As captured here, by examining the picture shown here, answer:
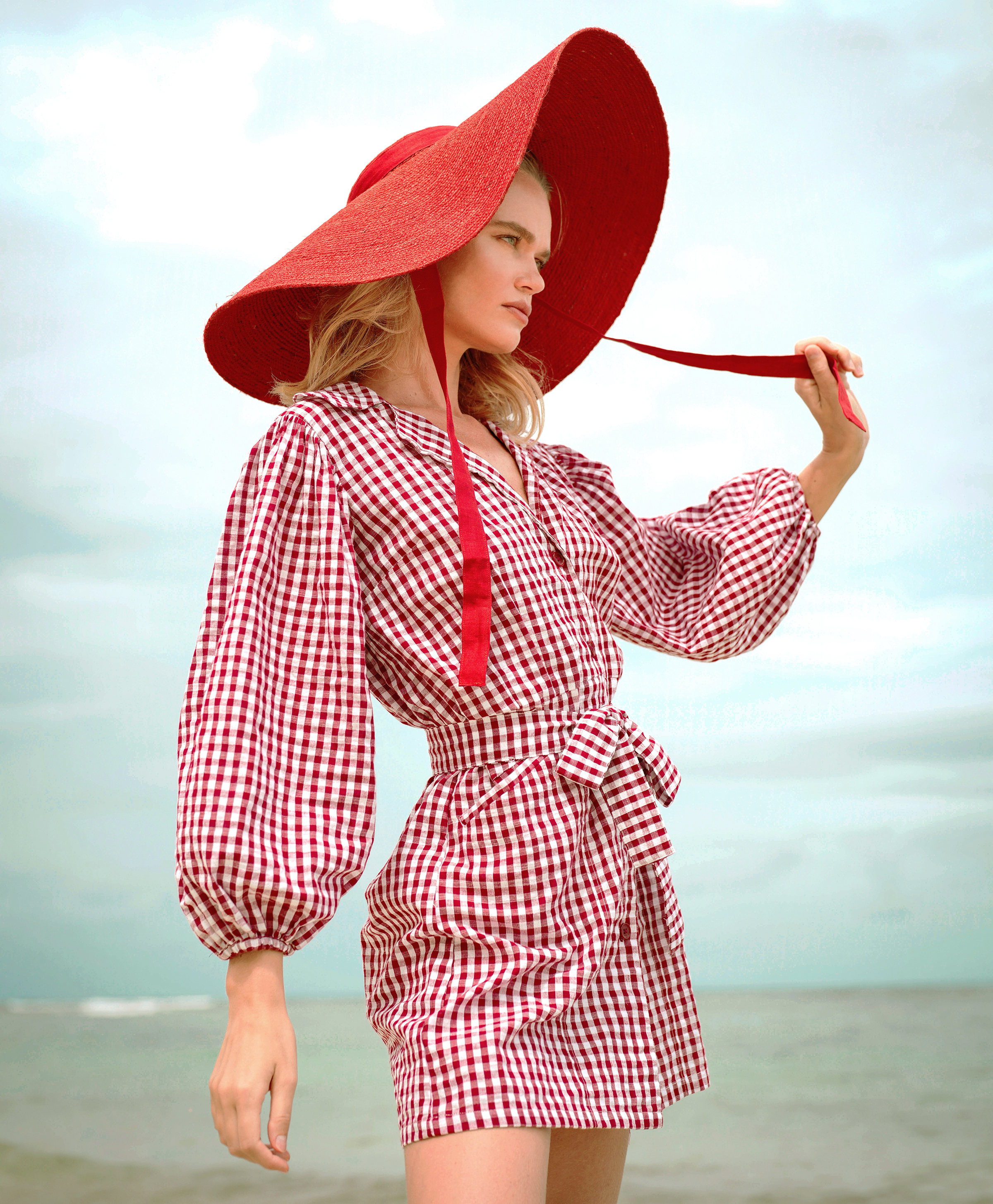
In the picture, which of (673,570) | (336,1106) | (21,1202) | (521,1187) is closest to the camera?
(521,1187)

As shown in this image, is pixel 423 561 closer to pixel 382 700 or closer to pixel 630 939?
pixel 382 700

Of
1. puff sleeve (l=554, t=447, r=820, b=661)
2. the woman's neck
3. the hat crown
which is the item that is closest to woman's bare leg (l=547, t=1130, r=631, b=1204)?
puff sleeve (l=554, t=447, r=820, b=661)

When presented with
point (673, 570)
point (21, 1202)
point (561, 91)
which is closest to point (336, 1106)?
point (21, 1202)

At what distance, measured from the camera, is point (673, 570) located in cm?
150

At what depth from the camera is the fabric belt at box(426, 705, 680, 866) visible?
108 cm

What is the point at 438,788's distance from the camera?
3.66ft

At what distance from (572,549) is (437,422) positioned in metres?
0.20

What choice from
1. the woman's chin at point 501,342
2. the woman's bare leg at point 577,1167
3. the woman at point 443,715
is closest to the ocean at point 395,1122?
the woman's bare leg at point 577,1167

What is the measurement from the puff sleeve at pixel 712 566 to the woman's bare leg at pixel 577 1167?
0.56 meters

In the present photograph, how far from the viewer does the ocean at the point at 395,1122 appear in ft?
8.25

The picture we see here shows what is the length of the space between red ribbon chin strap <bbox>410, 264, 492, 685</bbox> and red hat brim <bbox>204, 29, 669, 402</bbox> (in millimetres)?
63

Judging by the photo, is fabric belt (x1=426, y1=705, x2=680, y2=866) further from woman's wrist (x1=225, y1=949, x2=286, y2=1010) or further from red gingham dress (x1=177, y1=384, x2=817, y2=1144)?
woman's wrist (x1=225, y1=949, x2=286, y2=1010)

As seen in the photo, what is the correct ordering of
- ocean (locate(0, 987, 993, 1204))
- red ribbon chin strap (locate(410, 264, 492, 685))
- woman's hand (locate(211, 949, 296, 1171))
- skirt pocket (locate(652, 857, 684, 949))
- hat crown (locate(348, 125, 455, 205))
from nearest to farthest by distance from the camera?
woman's hand (locate(211, 949, 296, 1171)) < red ribbon chin strap (locate(410, 264, 492, 685)) < skirt pocket (locate(652, 857, 684, 949)) < hat crown (locate(348, 125, 455, 205)) < ocean (locate(0, 987, 993, 1204))

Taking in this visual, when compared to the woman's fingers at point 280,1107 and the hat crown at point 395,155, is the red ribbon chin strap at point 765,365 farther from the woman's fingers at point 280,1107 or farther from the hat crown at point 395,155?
the woman's fingers at point 280,1107
